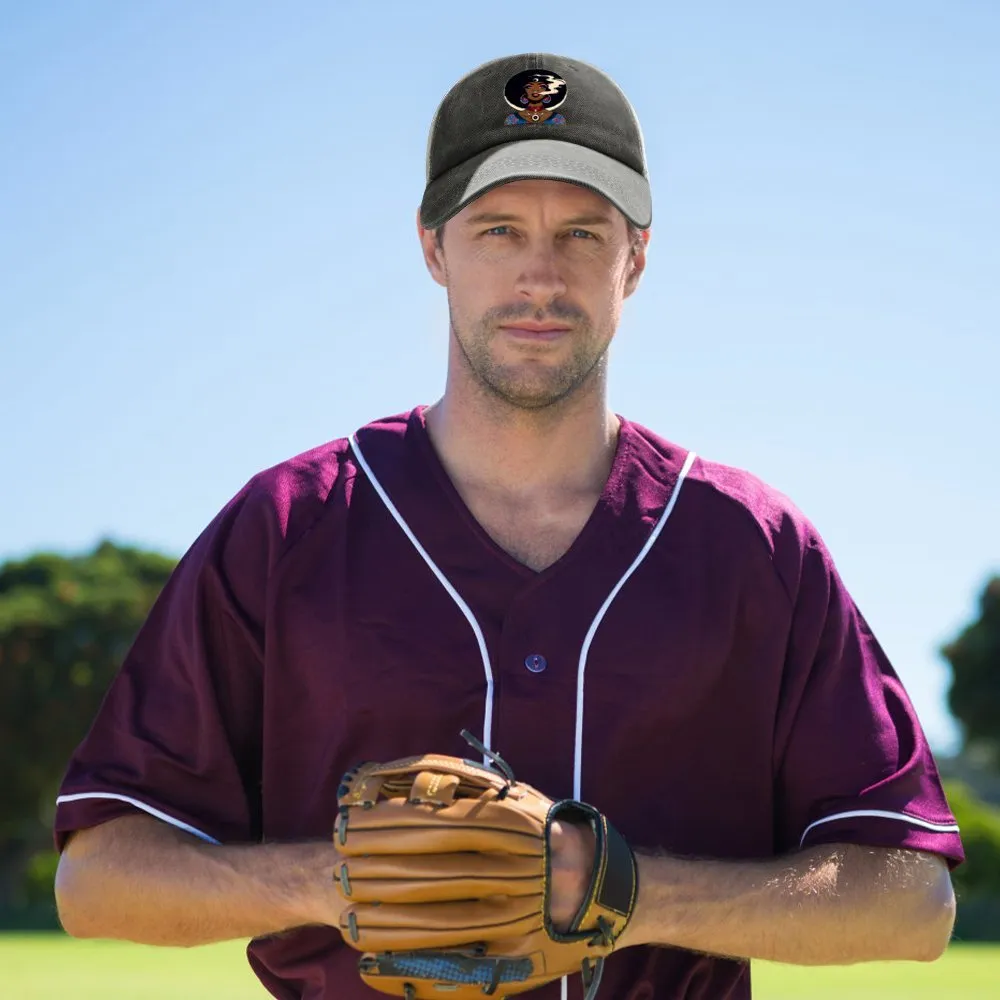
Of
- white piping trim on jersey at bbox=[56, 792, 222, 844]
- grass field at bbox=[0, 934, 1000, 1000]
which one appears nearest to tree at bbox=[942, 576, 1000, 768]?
grass field at bbox=[0, 934, 1000, 1000]

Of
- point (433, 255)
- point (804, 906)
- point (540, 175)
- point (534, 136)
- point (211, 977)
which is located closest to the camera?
point (804, 906)

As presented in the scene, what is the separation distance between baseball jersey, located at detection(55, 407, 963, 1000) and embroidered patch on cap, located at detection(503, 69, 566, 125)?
0.81 m

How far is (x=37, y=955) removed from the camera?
57.1 feet

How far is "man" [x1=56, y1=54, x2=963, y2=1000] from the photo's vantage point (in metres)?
3.01

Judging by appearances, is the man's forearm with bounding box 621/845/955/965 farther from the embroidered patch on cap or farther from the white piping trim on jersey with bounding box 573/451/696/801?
the embroidered patch on cap

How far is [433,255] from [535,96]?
1.37 feet

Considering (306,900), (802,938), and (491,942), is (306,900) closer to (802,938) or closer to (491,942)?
(491,942)

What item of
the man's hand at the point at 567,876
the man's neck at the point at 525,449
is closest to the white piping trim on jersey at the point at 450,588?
the man's neck at the point at 525,449

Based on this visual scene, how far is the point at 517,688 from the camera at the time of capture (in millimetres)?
3057

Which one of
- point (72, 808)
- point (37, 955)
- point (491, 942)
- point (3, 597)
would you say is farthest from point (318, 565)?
point (3, 597)

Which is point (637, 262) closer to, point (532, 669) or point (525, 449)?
point (525, 449)

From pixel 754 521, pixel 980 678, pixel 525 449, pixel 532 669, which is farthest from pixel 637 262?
pixel 980 678

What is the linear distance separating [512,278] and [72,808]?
138cm

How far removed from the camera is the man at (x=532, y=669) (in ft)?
9.87
